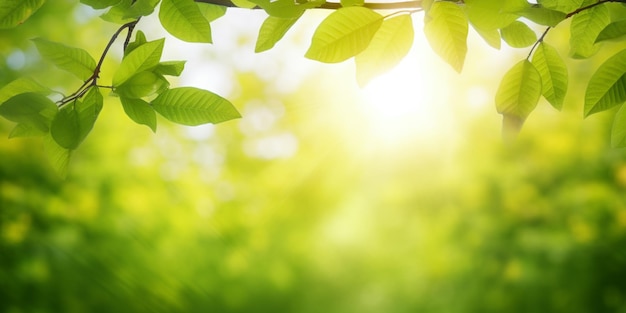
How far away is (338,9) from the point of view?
69 cm

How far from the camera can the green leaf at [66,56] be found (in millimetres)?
750

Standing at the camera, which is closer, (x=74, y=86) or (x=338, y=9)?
(x=338, y=9)

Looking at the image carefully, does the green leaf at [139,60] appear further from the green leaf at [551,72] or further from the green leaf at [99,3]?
the green leaf at [551,72]

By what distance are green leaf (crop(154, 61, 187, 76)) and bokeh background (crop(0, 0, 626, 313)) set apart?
576 cm

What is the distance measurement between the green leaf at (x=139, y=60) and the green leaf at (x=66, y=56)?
0.07 metres

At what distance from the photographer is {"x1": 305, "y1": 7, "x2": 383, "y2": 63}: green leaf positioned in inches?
26.7

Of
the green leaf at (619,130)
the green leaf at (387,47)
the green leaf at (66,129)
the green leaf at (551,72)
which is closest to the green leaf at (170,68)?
the green leaf at (66,129)

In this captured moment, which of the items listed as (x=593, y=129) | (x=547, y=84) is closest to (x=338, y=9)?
(x=547, y=84)

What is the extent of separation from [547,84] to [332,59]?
0.32m

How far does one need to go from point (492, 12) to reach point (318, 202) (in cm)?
698

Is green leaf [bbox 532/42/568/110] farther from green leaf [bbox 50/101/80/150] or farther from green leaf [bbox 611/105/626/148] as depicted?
green leaf [bbox 50/101/80/150]

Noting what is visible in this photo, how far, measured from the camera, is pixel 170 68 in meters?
0.76

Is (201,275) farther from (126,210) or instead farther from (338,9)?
(338,9)

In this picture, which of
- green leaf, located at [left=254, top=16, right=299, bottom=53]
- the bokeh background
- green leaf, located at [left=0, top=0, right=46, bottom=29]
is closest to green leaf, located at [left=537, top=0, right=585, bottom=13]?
green leaf, located at [left=254, top=16, right=299, bottom=53]
